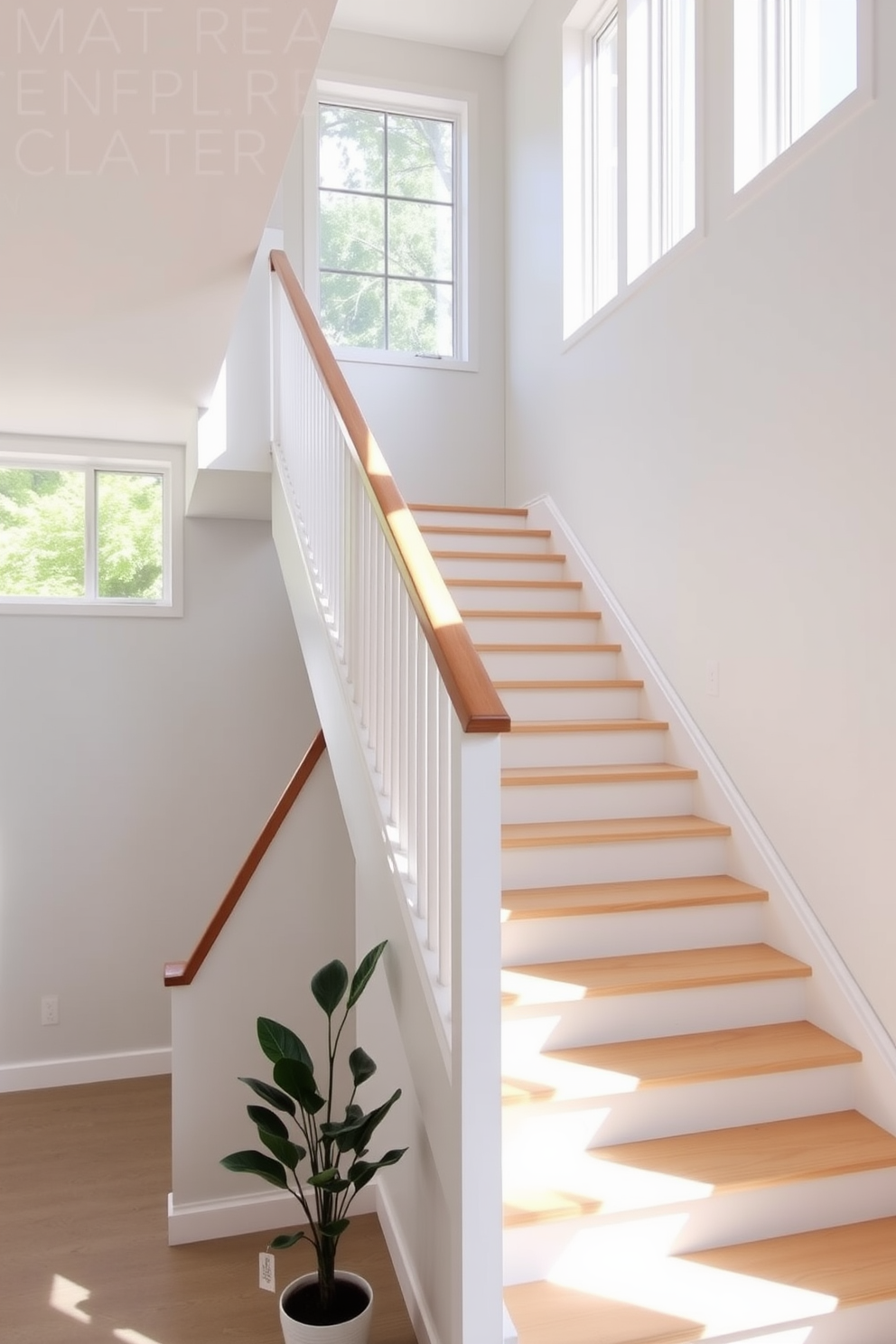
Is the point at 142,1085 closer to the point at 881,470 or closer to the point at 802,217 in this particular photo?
the point at 881,470

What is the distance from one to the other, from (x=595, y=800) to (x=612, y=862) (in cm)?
28

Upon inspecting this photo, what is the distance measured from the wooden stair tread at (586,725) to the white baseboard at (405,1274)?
1.54 m

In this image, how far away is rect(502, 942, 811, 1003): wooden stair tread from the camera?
2.53 metres

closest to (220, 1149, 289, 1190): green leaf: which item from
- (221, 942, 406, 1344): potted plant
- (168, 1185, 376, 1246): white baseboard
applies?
(221, 942, 406, 1344): potted plant

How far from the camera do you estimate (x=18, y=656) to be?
4598 mm

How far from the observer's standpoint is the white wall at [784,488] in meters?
2.54

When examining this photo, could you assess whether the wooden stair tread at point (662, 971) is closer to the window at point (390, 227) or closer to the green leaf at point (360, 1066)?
the green leaf at point (360, 1066)

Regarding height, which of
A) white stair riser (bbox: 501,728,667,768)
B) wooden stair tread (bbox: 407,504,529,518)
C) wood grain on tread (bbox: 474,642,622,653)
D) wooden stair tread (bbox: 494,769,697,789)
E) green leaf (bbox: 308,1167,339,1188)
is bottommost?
green leaf (bbox: 308,1167,339,1188)

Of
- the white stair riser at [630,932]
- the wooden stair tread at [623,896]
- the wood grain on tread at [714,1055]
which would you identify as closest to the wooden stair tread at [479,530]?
the wooden stair tread at [623,896]

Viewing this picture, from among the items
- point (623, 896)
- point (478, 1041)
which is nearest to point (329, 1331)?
point (478, 1041)

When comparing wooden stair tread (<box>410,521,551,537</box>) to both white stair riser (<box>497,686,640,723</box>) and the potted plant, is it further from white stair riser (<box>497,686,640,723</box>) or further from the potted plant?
the potted plant

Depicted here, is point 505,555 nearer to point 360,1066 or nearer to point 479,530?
point 479,530

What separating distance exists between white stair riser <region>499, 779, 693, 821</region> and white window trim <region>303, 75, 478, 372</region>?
9.18 feet

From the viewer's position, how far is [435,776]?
2.08m
